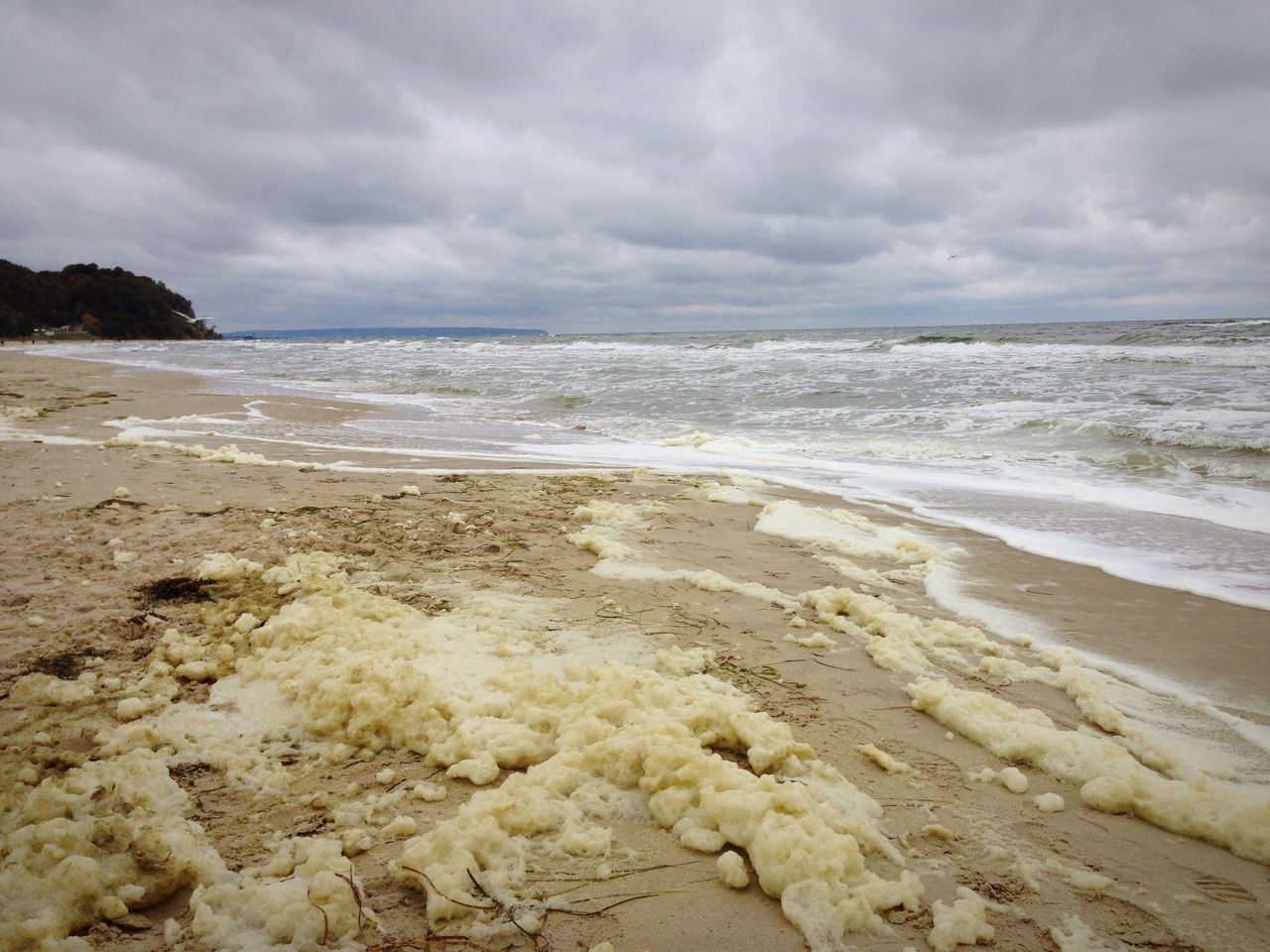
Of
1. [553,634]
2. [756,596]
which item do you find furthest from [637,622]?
[756,596]

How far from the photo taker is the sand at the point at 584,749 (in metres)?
1.57

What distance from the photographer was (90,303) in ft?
244

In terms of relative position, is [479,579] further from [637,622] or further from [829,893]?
[829,893]

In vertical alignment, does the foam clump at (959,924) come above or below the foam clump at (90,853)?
below

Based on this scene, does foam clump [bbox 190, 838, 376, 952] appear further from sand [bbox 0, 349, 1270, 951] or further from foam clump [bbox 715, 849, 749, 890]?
foam clump [bbox 715, 849, 749, 890]

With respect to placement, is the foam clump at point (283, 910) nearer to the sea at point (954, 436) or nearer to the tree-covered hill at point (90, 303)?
the sea at point (954, 436)

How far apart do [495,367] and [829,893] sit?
2585 cm

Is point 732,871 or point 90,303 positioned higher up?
point 90,303

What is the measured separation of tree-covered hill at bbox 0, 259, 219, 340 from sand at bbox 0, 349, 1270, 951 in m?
81.4

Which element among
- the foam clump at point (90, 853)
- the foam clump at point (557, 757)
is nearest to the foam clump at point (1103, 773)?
the foam clump at point (557, 757)

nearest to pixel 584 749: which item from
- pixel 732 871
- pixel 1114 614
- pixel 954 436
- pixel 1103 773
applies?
pixel 732 871

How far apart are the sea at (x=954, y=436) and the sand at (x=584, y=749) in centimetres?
151

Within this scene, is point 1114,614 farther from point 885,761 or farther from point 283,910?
point 283,910

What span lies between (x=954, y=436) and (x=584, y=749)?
9557mm
